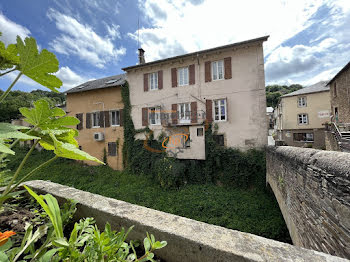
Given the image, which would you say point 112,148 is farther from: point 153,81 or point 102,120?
point 153,81

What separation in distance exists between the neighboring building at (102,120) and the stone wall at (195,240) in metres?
12.3

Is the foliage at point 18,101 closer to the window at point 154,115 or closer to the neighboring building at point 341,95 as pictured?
the window at point 154,115

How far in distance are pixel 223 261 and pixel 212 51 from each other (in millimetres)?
11383

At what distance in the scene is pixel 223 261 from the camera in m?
0.89

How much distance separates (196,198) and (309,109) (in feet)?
71.6

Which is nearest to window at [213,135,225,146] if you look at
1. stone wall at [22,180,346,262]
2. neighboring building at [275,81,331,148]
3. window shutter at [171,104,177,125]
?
A: window shutter at [171,104,177,125]

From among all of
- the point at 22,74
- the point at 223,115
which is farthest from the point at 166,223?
the point at 223,115

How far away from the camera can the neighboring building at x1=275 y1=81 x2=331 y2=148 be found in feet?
63.6

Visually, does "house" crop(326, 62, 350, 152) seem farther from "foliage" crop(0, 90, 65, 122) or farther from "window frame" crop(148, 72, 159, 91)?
"foliage" crop(0, 90, 65, 122)

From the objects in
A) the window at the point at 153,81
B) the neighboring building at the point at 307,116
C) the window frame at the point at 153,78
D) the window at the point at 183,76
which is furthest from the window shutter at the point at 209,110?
the neighboring building at the point at 307,116

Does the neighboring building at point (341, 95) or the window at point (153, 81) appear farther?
the neighboring building at point (341, 95)

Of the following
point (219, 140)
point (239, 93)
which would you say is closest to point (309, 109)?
point (239, 93)

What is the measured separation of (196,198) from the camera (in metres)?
8.73

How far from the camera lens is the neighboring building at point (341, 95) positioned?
12391 millimetres
